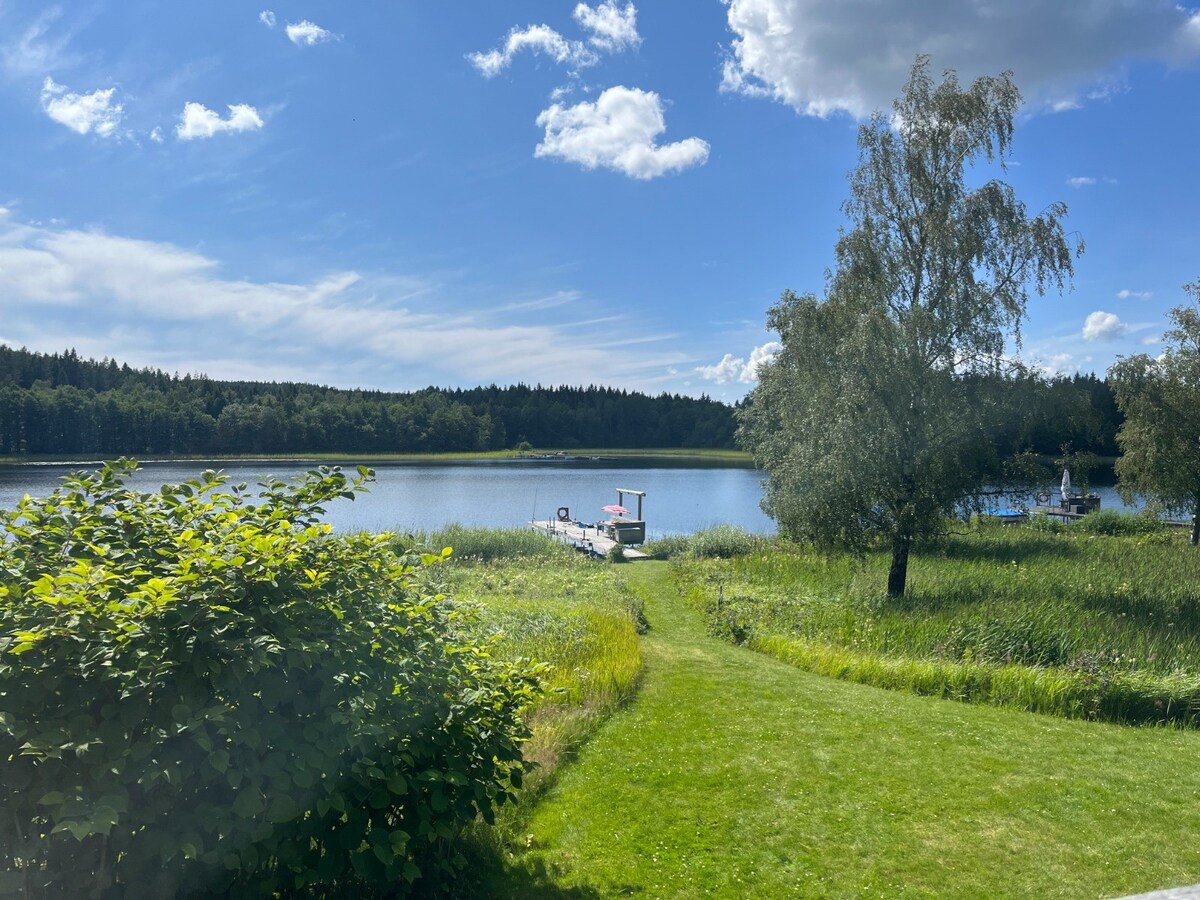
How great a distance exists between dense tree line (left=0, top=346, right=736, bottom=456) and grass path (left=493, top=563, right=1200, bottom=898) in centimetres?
7711

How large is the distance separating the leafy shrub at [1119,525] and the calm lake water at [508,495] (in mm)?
11366

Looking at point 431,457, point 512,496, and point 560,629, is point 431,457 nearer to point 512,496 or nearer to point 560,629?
point 512,496

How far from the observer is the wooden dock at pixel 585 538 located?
23.5 metres

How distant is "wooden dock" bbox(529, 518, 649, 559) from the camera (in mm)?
23547

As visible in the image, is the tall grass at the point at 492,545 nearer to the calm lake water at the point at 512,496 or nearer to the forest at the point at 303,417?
the calm lake water at the point at 512,496

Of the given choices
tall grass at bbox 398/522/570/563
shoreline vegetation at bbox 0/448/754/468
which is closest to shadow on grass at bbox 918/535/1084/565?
tall grass at bbox 398/522/570/563

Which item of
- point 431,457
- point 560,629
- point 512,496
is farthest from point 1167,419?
point 431,457

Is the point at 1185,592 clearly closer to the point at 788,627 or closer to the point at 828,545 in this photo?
the point at 828,545

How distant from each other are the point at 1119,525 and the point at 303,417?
86.6 m

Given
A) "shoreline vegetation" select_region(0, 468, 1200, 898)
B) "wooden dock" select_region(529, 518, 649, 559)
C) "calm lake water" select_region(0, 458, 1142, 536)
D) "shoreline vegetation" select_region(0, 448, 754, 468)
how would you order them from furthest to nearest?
1. "shoreline vegetation" select_region(0, 448, 754, 468)
2. "calm lake water" select_region(0, 458, 1142, 536)
3. "wooden dock" select_region(529, 518, 649, 559)
4. "shoreline vegetation" select_region(0, 468, 1200, 898)

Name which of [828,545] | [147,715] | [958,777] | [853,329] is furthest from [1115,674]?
[147,715]

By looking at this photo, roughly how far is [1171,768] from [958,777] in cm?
203

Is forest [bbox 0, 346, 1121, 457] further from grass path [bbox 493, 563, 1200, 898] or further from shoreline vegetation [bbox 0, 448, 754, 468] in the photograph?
grass path [bbox 493, 563, 1200, 898]

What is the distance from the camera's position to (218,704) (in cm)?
289
